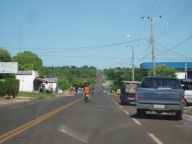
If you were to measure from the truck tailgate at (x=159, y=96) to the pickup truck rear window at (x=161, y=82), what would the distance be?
1.00m

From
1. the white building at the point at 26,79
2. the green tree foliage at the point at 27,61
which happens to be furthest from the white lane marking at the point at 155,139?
the green tree foliage at the point at 27,61

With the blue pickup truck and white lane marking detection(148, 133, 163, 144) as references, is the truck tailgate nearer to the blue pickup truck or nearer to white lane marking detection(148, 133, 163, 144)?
the blue pickup truck

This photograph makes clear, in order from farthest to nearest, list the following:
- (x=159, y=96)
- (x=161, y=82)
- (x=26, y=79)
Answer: (x=26, y=79), (x=161, y=82), (x=159, y=96)

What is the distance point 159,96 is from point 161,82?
5.25ft

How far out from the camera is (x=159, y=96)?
57.3ft

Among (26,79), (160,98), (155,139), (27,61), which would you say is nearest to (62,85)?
(27,61)

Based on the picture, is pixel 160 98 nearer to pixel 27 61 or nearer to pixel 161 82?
pixel 161 82

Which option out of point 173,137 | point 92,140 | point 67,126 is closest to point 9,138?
point 92,140

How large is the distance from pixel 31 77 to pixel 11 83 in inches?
1296

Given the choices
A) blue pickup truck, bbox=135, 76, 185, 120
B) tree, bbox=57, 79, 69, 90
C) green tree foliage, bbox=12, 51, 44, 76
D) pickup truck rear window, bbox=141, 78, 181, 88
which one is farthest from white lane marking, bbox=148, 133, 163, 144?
tree, bbox=57, 79, 69, 90

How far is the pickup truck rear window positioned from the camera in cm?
1848

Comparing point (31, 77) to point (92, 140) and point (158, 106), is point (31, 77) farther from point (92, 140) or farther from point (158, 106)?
point (92, 140)

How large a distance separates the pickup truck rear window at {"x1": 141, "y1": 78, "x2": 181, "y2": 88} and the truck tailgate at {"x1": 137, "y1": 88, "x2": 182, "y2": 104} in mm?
997

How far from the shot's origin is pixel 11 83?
4694 cm
